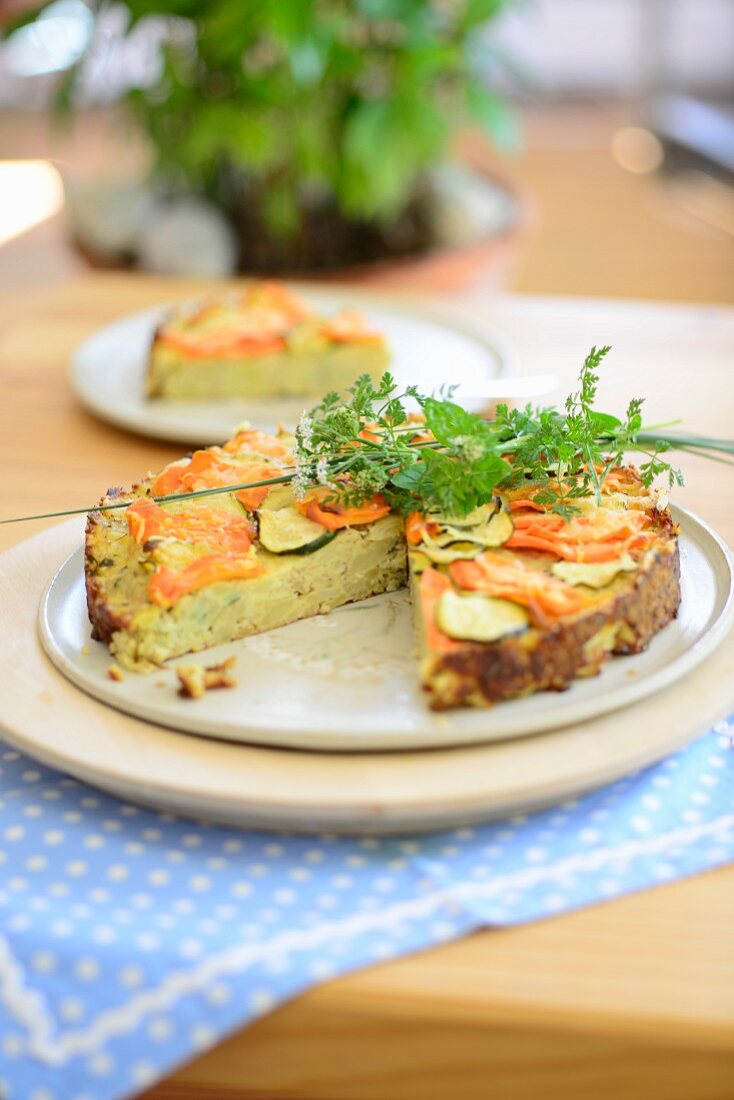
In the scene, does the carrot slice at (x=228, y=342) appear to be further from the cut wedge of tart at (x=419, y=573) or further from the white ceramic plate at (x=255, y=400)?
the cut wedge of tart at (x=419, y=573)

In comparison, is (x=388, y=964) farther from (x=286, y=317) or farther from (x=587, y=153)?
(x=587, y=153)

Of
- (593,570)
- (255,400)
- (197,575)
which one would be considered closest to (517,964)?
(593,570)

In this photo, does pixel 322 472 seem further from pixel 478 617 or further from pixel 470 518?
pixel 478 617

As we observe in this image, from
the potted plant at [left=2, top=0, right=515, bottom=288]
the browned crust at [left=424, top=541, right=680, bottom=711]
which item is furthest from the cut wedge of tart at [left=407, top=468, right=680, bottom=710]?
the potted plant at [left=2, top=0, right=515, bottom=288]

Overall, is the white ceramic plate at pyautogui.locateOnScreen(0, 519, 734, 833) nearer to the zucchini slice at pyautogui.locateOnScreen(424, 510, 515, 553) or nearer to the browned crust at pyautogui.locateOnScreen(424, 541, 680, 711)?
the browned crust at pyautogui.locateOnScreen(424, 541, 680, 711)

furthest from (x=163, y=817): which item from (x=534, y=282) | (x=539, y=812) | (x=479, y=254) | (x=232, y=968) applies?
(x=534, y=282)
